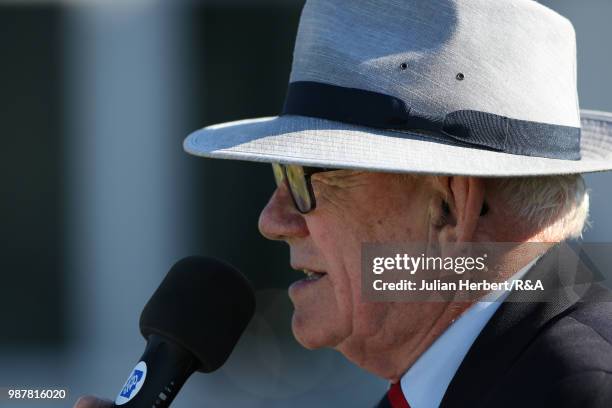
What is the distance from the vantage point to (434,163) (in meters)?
1.92

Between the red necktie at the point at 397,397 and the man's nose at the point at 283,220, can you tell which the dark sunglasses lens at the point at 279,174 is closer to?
the man's nose at the point at 283,220

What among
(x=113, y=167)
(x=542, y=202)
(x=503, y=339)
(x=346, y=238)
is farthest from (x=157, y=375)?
(x=113, y=167)

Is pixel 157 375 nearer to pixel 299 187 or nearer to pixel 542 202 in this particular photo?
pixel 299 187

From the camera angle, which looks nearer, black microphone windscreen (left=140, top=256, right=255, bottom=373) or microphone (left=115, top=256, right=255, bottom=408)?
microphone (left=115, top=256, right=255, bottom=408)

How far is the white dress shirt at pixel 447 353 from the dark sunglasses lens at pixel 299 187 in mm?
384

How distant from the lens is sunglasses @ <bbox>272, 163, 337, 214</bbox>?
2.15m

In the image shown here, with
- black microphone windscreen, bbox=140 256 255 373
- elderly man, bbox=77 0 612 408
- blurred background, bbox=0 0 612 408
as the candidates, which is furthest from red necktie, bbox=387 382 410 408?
blurred background, bbox=0 0 612 408

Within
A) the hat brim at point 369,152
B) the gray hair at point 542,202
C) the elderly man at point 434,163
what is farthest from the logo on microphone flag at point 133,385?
the gray hair at point 542,202

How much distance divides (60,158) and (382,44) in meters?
4.48

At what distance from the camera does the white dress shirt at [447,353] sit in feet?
6.54

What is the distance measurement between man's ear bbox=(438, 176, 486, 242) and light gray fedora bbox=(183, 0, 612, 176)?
0.19 feet

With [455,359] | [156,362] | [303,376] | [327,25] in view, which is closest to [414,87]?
[327,25]

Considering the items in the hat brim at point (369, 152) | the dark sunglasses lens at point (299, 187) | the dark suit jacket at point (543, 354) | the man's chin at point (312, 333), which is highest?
the hat brim at point (369, 152)

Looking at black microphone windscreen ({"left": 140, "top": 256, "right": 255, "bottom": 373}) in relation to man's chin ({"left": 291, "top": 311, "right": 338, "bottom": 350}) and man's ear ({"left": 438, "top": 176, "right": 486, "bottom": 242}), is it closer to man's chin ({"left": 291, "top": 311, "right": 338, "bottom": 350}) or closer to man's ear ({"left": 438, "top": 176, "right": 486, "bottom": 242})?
man's chin ({"left": 291, "top": 311, "right": 338, "bottom": 350})
